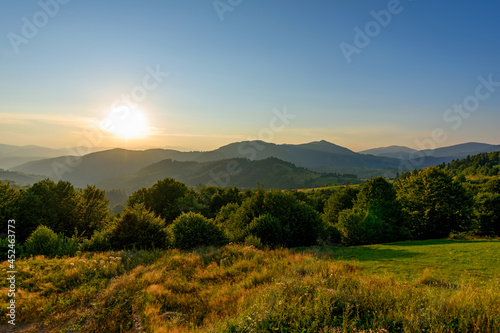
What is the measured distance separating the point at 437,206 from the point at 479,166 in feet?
655

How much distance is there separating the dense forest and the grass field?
16.2ft

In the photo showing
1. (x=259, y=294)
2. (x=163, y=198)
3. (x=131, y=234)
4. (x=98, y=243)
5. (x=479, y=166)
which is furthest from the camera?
(x=479, y=166)

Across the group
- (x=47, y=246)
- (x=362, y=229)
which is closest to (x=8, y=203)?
(x=47, y=246)

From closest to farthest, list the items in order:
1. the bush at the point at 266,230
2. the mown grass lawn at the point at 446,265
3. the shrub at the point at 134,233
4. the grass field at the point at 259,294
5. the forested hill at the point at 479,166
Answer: the grass field at the point at 259,294, the mown grass lawn at the point at 446,265, the shrub at the point at 134,233, the bush at the point at 266,230, the forested hill at the point at 479,166

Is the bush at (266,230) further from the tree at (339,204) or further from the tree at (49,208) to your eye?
the tree at (339,204)

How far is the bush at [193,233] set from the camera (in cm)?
1998

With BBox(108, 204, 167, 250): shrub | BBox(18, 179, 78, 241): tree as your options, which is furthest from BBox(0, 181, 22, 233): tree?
BBox(108, 204, 167, 250): shrub

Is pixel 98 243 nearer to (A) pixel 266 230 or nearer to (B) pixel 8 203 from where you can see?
(A) pixel 266 230

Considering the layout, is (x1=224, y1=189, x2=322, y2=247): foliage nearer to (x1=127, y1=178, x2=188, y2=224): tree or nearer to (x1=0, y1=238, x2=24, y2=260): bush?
(x1=0, y1=238, x2=24, y2=260): bush

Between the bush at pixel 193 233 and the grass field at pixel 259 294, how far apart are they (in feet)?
15.4

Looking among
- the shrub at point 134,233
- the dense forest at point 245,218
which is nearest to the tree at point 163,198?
the dense forest at point 245,218

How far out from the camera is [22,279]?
1201 cm

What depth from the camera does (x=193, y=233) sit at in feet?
66.3

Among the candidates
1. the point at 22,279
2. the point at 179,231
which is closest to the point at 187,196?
the point at 179,231
